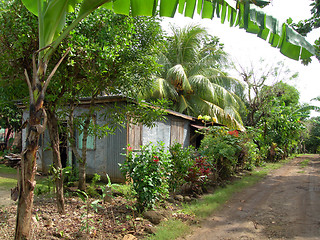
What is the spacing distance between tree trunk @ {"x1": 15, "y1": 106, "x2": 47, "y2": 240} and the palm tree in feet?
42.9

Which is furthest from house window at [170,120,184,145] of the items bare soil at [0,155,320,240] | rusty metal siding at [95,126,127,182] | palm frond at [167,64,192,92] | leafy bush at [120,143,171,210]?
leafy bush at [120,143,171,210]

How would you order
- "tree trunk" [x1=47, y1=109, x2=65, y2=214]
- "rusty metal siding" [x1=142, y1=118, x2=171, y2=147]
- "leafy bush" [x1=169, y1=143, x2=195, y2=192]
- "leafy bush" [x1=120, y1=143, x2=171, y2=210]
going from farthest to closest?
1. "rusty metal siding" [x1=142, y1=118, x2=171, y2=147]
2. "leafy bush" [x1=169, y1=143, x2=195, y2=192]
3. "leafy bush" [x1=120, y1=143, x2=171, y2=210]
4. "tree trunk" [x1=47, y1=109, x2=65, y2=214]

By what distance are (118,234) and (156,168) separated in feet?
5.13

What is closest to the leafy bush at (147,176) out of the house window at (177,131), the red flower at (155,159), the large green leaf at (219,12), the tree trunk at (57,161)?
the red flower at (155,159)

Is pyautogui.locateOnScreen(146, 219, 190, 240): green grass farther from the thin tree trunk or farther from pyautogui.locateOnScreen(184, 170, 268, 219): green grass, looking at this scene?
the thin tree trunk

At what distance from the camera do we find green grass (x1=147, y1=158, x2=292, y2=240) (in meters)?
4.62

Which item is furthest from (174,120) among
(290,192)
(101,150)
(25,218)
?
(25,218)

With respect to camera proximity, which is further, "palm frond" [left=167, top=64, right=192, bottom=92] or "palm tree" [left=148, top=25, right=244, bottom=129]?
"palm tree" [left=148, top=25, right=244, bottom=129]

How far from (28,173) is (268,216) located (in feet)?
17.0

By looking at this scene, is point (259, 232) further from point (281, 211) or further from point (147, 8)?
point (147, 8)

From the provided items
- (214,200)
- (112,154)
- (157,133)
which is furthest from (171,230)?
(157,133)

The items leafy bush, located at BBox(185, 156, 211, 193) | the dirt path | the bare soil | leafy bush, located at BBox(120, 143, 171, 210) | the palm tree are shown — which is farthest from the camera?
the palm tree

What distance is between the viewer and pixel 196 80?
54.4 feet

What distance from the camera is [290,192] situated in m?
8.28
